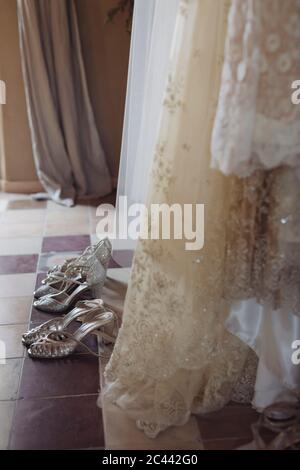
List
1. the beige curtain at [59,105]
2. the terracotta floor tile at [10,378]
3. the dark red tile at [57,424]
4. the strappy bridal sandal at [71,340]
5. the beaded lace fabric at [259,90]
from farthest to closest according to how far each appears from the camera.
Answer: the beige curtain at [59,105]
the strappy bridal sandal at [71,340]
the terracotta floor tile at [10,378]
the dark red tile at [57,424]
the beaded lace fabric at [259,90]

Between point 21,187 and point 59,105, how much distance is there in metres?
0.59

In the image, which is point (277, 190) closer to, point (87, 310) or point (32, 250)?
point (87, 310)

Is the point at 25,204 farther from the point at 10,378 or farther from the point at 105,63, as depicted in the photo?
the point at 10,378

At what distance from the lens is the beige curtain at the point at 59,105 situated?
282 centimetres

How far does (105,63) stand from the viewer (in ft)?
10.0

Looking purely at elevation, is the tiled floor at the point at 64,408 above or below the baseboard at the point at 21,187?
above

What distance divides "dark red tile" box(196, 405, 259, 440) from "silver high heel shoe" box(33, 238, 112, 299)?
80 centimetres

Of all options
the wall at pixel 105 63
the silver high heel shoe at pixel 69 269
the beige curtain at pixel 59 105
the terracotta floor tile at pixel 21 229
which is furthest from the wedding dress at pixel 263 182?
the wall at pixel 105 63

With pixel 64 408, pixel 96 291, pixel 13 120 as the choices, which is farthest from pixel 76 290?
pixel 13 120

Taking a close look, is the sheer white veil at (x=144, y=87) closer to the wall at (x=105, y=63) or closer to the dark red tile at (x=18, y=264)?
the dark red tile at (x=18, y=264)

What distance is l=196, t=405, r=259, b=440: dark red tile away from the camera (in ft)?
3.96

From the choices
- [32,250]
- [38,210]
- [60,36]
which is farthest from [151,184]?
[60,36]

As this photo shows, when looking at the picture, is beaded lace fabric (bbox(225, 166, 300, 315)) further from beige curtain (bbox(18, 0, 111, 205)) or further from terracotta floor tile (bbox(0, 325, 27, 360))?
beige curtain (bbox(18, 0, 111, 205))

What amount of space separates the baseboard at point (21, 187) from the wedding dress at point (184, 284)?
6.87 feet
